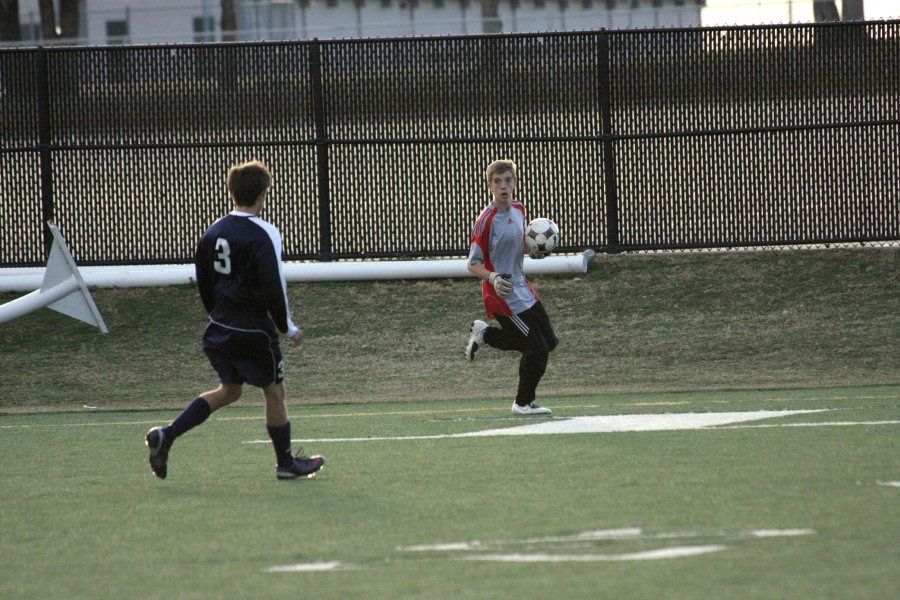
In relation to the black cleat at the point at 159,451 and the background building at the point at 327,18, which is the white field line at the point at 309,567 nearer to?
the black cleat at the point at 159,451

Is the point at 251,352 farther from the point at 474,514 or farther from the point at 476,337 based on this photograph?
the point at 476,337

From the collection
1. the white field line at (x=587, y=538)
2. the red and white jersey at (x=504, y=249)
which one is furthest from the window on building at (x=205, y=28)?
the white field line at (x=587, y=538)

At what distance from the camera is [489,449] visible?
29.6ft

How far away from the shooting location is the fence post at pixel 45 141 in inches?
699

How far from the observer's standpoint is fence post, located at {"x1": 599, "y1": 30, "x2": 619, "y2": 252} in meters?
17.5

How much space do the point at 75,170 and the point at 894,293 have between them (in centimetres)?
968

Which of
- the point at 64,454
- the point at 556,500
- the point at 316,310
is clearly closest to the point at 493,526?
the point at 556,500

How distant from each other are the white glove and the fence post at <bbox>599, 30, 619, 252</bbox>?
707 centimetres

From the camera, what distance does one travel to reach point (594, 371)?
1427cm

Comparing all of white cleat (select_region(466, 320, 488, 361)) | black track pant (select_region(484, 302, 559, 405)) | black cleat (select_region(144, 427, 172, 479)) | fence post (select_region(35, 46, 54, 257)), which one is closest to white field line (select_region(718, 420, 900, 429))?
black track pant (select_region(484, 302, 559, 405))

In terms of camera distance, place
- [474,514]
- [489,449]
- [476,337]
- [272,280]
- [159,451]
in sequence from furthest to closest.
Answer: [476,337]
[489,449]
[159,451]
[272,280]
[474,514]

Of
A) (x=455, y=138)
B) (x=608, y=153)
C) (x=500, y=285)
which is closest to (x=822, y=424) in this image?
(x=500, y=285)

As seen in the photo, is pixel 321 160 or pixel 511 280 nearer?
pixel 511 280

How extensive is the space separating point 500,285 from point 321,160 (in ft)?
24.7
